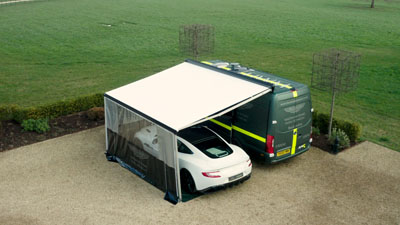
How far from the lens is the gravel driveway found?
10312mm

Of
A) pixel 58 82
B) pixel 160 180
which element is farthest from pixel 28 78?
pixel 160 180

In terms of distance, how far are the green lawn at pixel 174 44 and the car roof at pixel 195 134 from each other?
19.8 feet

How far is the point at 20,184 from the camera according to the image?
11727mm

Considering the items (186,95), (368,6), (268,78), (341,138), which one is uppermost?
(268,78)

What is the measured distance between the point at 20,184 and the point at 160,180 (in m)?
3.79

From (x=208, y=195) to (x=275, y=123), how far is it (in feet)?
8.62

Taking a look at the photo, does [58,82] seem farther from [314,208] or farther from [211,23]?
[211,23]

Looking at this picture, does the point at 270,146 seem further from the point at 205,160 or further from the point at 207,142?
the point at 205,160

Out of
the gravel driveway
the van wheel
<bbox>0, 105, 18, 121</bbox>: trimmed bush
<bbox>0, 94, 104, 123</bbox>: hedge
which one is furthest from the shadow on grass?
the van wheel

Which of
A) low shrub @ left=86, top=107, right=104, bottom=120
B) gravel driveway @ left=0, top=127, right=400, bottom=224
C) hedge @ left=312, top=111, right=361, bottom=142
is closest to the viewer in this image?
gravel driveway @ left=0, top=127, right=400, bottom=224

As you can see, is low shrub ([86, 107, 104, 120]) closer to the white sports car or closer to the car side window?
the white sports car

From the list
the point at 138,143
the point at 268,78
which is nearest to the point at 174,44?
the point at 268,78

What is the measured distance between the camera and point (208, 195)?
1125 centimetres

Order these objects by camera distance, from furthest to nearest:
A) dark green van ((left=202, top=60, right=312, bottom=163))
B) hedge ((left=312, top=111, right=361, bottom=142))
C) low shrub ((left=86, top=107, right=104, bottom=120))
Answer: low shrub ((left=86, top=107, right=104, bottom=120)) → hedge ((left=312, top=111, right=361, bottom=142)) → dark green van ((left=202, top=60, right=312, bottom=163))
